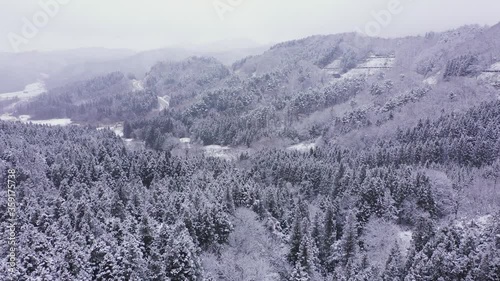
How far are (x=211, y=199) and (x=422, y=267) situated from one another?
37379 millimetres

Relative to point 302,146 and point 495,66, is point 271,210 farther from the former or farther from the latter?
point 495,66

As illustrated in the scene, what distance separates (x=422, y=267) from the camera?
2092 inches

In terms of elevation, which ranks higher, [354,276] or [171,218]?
[171,218]

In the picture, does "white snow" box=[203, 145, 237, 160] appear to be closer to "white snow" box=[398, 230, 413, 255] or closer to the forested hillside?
the forested hillside

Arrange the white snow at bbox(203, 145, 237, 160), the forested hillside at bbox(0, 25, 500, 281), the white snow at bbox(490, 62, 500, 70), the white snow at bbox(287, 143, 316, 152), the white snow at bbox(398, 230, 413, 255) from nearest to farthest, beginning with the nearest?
the forested hillside at bbox(0, 25, 500, 281) → the white snow at bbox(398, 230, 413, 255) → the white snow at bbox(203, 145, 237, 160) → the white snow at bbox(287, 143, 316, 152) → the white snow at bbox(490, 62, 500, 70)

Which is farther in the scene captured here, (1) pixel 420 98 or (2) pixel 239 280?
(1) pixel 420 98

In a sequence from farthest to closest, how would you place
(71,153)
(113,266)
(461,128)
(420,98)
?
(420,98), (461,128), (71,153), (113,266)

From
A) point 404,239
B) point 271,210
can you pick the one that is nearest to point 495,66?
point 404,239

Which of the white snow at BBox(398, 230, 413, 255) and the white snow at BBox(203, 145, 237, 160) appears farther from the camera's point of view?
the white snow at BBox(203, 145, 237, 160)

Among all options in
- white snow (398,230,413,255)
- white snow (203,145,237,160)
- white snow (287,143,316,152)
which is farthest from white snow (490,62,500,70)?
white snow (398,230,413,255)

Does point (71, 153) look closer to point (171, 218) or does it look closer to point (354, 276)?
point (171, 218)

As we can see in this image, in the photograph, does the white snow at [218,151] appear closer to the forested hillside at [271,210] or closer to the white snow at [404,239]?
the forested hillside at [271,210]

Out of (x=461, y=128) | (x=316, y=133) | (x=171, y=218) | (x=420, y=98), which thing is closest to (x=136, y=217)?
(x=171, y=218)

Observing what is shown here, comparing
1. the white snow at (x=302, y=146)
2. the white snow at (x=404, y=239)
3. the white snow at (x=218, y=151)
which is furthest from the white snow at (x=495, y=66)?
the white snow at (x=404, y=239)
